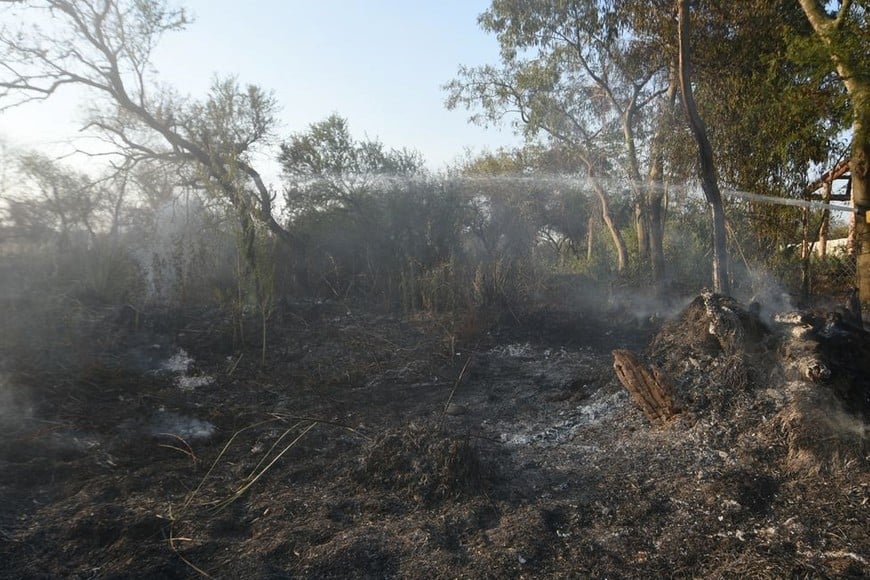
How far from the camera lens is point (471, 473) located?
12.9 feet

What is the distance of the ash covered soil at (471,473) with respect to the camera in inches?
122

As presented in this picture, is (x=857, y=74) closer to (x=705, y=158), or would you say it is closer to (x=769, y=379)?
(x=705, y=158)

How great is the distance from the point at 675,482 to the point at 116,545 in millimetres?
3137

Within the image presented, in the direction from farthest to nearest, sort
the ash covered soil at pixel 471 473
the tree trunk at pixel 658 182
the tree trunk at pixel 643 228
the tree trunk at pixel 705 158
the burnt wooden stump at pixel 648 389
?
the tree trunk at pixel 643 228 → the tree trunk at pixel 658 182 → the tree trunk at pixel 705 158 → the burnt wooden stump at pixel 648 389 → the ash covered soil at pixel 471 473

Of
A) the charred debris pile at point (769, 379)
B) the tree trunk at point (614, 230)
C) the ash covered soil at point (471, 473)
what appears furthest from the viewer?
the tree trunk at point (614, 230)

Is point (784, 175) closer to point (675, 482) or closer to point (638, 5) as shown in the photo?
point (638, 5)

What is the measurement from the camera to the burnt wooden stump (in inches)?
184

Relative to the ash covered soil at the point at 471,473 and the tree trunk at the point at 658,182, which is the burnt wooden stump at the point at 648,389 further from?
the tree trunk at the point at 658,182

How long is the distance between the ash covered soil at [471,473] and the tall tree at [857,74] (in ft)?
7.90

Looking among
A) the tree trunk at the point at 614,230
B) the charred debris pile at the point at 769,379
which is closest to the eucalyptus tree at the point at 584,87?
the tree trunk at the point at 614,230

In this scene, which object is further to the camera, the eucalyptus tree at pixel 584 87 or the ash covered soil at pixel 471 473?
the eucalyptus tree at pixel 584 87

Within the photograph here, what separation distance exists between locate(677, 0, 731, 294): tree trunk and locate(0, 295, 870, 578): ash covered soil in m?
1.21

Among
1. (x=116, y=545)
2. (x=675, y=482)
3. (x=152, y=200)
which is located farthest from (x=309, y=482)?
(x=152, y=200)

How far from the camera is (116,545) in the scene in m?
3.31
